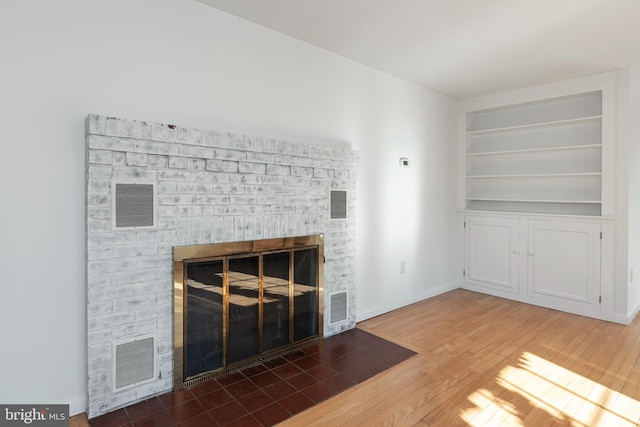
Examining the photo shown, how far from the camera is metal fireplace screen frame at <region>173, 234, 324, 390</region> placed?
7.59 ft

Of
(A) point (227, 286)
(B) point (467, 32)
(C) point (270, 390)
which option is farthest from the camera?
(B) point (467, 32)

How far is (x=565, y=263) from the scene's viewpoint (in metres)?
3.99

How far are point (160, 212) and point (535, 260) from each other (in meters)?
4.07

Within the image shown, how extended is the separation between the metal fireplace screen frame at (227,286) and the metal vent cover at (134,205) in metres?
0.27

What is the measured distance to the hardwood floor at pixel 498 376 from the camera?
2.08 m

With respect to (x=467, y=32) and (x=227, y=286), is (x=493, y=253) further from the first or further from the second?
(x=227, y=286)

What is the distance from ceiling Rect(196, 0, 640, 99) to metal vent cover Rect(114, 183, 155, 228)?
1.35m

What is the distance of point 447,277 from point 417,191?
133cm

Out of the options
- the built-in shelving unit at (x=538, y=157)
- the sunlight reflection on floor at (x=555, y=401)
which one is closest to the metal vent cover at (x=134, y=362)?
the sunlight reflection on floor at (x=555, y=401)

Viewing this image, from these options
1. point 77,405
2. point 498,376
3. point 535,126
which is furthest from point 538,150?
point 77,405

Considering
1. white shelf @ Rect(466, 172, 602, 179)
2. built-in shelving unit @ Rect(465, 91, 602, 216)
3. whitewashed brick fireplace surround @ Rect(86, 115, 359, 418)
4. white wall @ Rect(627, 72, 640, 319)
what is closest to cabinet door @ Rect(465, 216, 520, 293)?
built-in shelving unit @ Rect(465, 91, 602, 216)

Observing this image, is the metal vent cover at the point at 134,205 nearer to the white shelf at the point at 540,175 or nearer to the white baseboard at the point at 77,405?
the white baseboard at the point at 77,405

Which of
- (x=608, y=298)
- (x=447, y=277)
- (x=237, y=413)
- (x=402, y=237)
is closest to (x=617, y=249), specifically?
(x=608, y=298)

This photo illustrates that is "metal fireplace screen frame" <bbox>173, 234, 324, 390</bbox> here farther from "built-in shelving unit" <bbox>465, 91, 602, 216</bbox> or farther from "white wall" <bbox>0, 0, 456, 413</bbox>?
"built-in shelving unit" <bbox>465, 91, 602, 216</bbox>
